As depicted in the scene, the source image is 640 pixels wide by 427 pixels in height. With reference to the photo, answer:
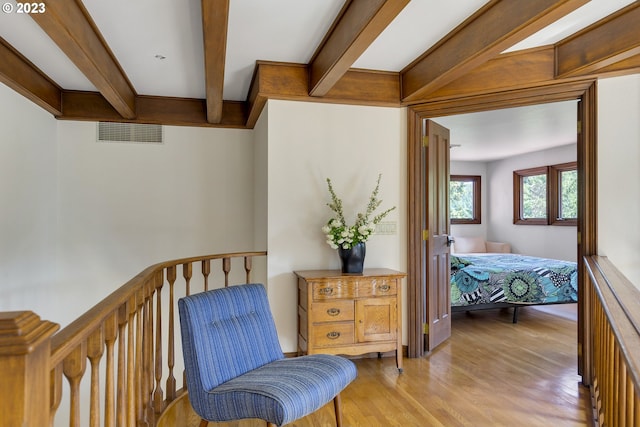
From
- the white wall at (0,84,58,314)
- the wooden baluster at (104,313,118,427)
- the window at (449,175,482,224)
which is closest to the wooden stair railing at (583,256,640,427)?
the wooden baluster at (104,313,118,427)

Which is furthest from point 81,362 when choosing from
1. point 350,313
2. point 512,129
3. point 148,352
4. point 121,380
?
point 512,129

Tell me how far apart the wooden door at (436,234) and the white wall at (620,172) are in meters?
1.25

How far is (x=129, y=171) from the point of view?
4242 mm

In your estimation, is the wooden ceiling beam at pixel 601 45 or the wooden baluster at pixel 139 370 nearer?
the wooden baluster at pixel 139 370

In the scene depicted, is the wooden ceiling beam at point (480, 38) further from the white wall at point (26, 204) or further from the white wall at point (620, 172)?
the white wall at point (26, 204)

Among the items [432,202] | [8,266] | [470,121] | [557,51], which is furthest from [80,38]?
[470,121]

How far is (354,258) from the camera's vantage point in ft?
10.6

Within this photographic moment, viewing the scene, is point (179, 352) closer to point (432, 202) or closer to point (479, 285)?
point (432, 202)

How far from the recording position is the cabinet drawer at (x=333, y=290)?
3029 mm

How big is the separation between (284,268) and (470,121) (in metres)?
3.05

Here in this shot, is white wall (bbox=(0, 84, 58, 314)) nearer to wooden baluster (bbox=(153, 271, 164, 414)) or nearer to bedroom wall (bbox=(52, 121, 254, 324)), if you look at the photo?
bedroom wall (bbox=(52, 121, 254, 324))

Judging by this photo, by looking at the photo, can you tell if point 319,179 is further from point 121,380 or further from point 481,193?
point 481,193

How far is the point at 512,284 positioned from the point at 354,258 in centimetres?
241

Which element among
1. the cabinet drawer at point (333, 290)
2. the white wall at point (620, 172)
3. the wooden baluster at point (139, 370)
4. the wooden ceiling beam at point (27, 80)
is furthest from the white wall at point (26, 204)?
the white wall at point (620, 172)
